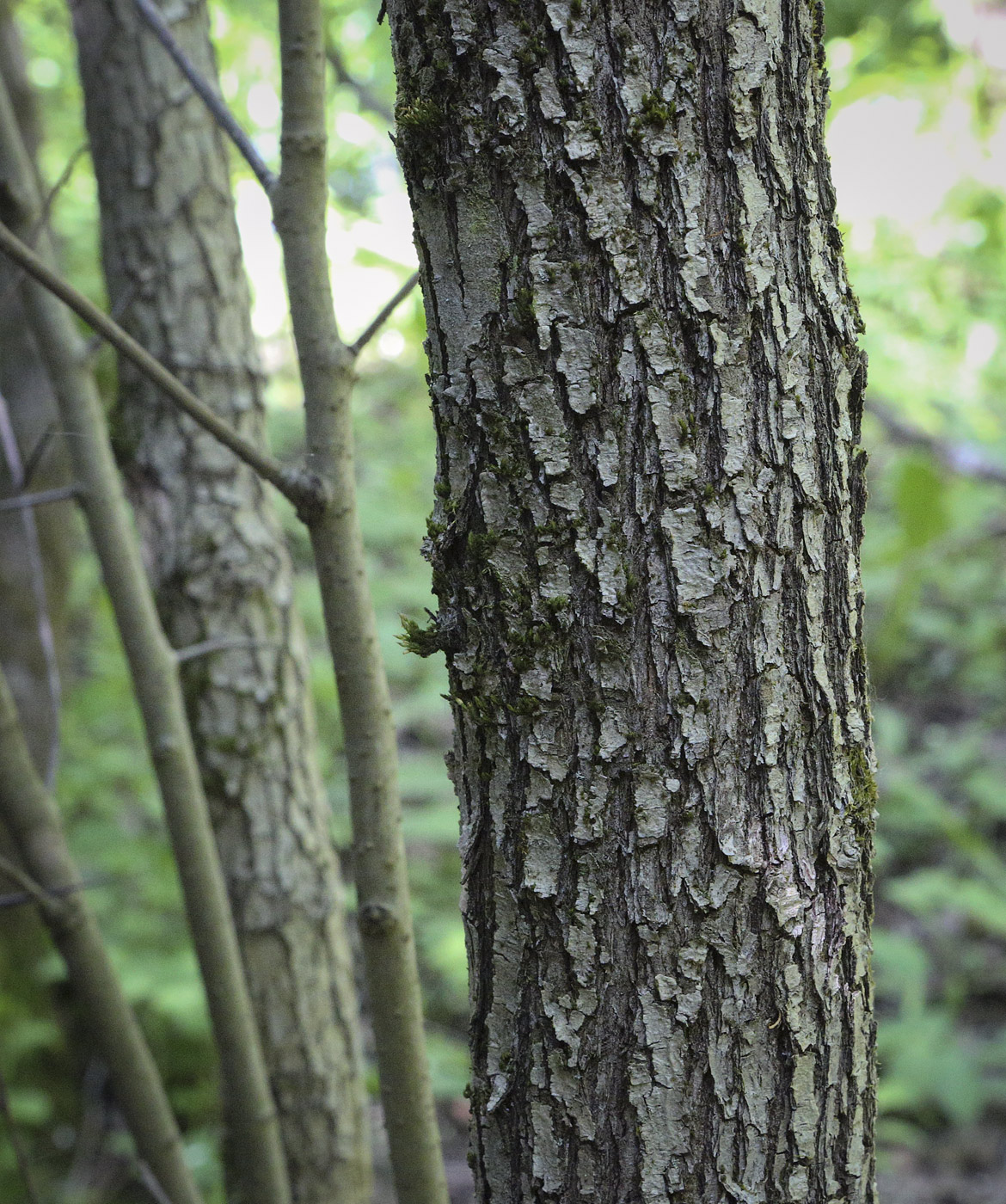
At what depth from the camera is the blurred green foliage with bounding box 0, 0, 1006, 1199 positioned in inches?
97.6

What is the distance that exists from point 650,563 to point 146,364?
0.58 m

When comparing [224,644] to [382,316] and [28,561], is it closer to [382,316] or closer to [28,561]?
[382,316]

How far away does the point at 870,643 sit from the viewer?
5734 mm

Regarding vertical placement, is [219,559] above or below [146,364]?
above

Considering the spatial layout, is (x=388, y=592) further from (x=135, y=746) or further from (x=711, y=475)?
(x=711, y=475)

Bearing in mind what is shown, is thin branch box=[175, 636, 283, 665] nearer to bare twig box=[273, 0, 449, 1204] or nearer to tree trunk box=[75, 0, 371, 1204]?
tree trunk box=[75, 0, 371, 1204]

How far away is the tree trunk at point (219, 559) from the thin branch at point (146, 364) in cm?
100

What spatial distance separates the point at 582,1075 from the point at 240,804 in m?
1.31

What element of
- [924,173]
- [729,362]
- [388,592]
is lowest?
[729,362]

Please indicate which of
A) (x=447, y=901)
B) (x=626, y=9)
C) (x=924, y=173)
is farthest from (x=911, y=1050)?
(x=626, y=9)

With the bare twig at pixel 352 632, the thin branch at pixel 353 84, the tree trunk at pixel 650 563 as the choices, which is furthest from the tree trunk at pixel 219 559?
the tree trunk at pixel 650 563

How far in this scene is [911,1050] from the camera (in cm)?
357

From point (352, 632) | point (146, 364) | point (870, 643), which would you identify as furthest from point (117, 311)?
point (870, 643)

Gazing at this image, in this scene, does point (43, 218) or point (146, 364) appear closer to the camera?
point (146, 364)
